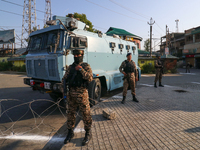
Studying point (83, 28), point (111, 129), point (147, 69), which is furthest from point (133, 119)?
point (147, 69)

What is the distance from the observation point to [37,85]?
525cm

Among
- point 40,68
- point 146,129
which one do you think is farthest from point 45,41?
point 146,129

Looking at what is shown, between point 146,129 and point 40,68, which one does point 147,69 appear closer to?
point 40,68

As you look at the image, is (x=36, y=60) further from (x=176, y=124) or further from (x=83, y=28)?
(x=176, y=124)

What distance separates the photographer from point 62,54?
15.1ft

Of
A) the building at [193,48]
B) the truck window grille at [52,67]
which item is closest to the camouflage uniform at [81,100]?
the truck window grille at [52,67]

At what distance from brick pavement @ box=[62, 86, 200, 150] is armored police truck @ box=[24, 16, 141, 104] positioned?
1.58m

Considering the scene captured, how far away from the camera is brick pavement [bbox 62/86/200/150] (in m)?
2.83

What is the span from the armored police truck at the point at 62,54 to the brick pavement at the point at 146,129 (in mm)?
1578

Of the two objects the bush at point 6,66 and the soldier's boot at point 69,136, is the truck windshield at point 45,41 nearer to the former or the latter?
the soldier's boot at point 69,136

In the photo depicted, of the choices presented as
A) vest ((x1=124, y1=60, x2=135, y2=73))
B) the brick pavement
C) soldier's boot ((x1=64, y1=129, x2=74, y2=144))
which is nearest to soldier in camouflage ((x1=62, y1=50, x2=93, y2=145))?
soldier's boot ((x1=64, y1=129, x2=74, y2=144))

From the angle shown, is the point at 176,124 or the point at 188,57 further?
the point at 188,57

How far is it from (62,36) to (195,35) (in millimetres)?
41992

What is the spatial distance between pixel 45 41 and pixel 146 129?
14.4 ft
